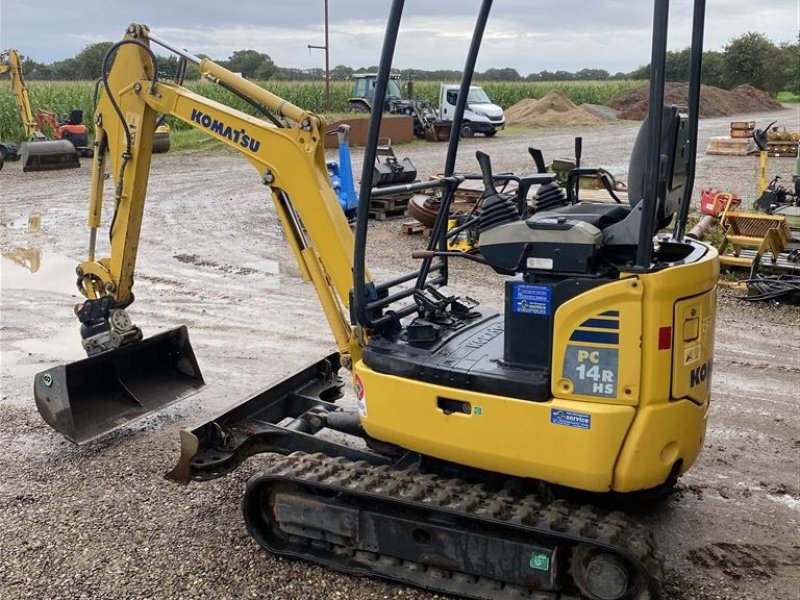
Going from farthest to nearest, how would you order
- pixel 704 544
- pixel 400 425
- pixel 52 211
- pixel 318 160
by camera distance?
pixel 52 211 → pixel 318 160 → pixel 704 544 → pixel 400 425

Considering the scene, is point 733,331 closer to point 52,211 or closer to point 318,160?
point 318,160

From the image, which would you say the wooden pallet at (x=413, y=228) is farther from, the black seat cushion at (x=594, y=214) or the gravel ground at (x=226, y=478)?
the black seat cushion at (x=594, y=214)

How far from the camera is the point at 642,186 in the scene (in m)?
3.47

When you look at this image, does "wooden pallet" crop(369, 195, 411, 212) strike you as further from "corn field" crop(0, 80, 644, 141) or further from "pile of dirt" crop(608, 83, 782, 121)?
"pile of dirt" crop(608, 83, 782, 121)

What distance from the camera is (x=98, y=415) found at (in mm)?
5535

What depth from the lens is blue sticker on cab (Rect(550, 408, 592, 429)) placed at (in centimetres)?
342

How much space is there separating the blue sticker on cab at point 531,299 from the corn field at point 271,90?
12.2 metres

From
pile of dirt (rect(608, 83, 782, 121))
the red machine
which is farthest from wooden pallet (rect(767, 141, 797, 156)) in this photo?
the red machine

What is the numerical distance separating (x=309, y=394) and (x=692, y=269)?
107 inches

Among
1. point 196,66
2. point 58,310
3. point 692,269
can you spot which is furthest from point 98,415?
point 692,269

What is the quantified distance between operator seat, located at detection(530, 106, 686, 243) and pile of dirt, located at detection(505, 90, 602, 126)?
3286 cm

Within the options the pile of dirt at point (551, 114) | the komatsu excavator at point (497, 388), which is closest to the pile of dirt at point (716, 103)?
the pile of dirt at point (551, 114)

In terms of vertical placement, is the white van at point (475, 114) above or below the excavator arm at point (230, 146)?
above

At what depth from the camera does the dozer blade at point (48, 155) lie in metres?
19.3
